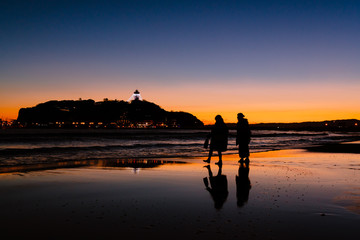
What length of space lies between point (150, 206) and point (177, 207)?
0.53 metres

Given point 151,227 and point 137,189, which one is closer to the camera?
point 151,227

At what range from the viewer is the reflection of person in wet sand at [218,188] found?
6.72 meters

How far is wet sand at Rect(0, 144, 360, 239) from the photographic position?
183 inches

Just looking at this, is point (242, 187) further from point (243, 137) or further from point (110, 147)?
point (110, 147)

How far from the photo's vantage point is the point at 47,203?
644cm

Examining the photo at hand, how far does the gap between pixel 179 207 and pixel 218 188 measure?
7.82 ft

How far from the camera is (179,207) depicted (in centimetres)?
616

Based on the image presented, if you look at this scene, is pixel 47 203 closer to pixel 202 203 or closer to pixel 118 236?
pixel 118 236

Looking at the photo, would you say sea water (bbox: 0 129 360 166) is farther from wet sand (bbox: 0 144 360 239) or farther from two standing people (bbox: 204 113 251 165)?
wet sand (bbox: 0 144 360 239)

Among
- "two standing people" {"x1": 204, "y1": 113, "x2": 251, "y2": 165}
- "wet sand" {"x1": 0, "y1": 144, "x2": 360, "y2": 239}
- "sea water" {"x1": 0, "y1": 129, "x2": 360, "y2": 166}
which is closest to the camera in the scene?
"wet sand" {"x1": 0, "y1": 144, "x2": 360, "y2": 239}

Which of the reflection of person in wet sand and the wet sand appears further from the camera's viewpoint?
the reflection of person in wet sand

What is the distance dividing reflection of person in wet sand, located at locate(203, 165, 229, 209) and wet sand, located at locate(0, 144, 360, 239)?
0.07 ft

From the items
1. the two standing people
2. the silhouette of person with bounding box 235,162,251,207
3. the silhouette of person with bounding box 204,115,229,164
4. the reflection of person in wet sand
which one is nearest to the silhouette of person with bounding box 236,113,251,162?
the two standing people

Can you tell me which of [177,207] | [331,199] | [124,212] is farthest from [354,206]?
[124,212]
